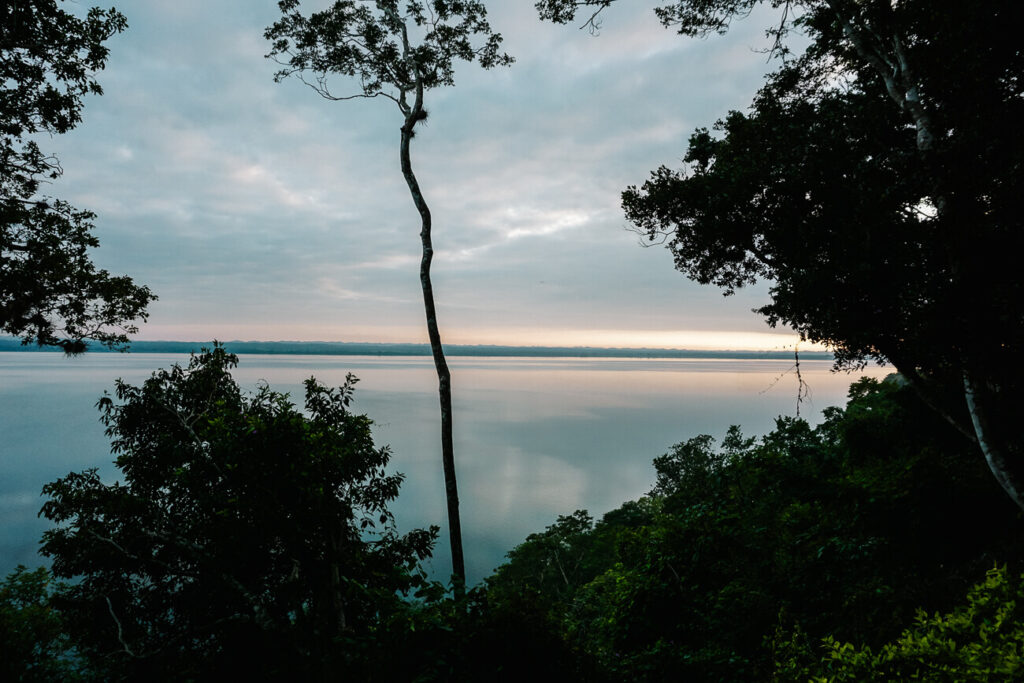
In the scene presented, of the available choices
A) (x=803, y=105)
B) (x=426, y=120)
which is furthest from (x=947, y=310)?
(x=426, y=120)

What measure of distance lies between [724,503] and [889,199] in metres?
6.99

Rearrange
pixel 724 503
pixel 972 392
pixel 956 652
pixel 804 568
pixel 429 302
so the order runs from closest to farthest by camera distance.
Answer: pixel 956 652 < pixel 972 392 < pixel 804 568 < pixel 724 503 < pixel 429 302

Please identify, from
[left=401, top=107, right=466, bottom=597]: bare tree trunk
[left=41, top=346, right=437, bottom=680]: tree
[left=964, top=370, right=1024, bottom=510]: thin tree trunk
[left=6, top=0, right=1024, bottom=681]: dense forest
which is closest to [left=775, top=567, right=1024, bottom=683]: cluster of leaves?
[left=6, top=0, right=1024, bottom=681]: dense forest

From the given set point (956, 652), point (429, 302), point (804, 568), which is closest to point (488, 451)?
point (429, 302)

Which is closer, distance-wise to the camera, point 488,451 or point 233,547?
point 233,547

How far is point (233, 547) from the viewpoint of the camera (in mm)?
7984

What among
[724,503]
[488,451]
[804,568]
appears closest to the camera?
[804,568]

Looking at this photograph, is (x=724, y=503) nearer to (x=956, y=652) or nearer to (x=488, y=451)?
(x=956, y=652)

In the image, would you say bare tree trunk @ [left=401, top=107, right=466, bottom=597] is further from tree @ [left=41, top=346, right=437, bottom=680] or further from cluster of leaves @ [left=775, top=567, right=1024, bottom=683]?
cluster of leaves @ [left=775, top=567, right=1024, bottom=683]

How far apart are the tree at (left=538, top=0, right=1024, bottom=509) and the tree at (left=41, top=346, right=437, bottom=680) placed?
8461mm

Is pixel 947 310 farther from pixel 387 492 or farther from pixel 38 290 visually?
pixel 38 290

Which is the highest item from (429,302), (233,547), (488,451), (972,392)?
(429,302)

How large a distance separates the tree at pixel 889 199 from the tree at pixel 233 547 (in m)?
8.46

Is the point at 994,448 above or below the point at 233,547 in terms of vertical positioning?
above
